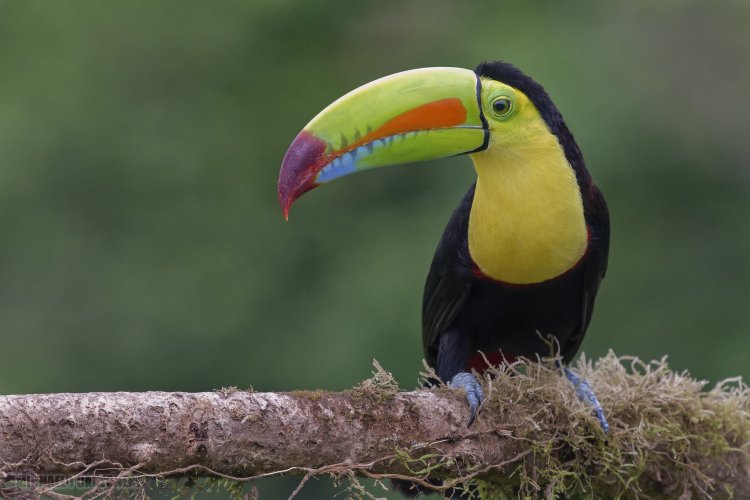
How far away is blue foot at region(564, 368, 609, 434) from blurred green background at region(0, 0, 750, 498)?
362cm

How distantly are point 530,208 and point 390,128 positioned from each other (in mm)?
409

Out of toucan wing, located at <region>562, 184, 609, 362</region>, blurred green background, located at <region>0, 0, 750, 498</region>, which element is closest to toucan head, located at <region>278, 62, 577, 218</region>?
toucan wing, located at <region>562, 184, 609, 362</region>

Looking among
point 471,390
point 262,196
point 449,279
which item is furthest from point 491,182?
point 262,196

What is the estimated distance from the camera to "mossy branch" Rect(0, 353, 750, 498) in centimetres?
246

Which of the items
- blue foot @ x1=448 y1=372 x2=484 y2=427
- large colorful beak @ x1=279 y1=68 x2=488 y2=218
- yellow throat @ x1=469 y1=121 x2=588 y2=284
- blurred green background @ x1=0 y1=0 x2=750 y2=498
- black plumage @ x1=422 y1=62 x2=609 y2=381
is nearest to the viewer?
blue foot @ x1=448 y1=372 x2=484 y2=427

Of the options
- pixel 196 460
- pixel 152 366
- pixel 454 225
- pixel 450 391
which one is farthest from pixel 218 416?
pixel 152 366

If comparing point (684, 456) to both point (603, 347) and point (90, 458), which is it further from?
point (603, 347)

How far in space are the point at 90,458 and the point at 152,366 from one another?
4808 millimetres

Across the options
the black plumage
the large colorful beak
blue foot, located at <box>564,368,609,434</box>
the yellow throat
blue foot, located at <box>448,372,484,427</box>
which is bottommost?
blue foot, located at <box>564,368,609,434</box>

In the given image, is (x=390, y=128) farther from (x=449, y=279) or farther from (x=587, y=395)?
(x=587, y=395)

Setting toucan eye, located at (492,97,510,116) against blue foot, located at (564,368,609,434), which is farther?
toucan eye, located at (492,97,510,116)

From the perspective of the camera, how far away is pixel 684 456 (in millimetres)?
3004

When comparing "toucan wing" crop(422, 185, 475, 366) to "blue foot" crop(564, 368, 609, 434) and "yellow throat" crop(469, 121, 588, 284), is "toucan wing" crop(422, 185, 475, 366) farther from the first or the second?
"blue foot" crop(564, 368, 609, 434)

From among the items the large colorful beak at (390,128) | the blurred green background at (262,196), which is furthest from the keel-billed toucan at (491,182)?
the blurred green background at (262,196)
